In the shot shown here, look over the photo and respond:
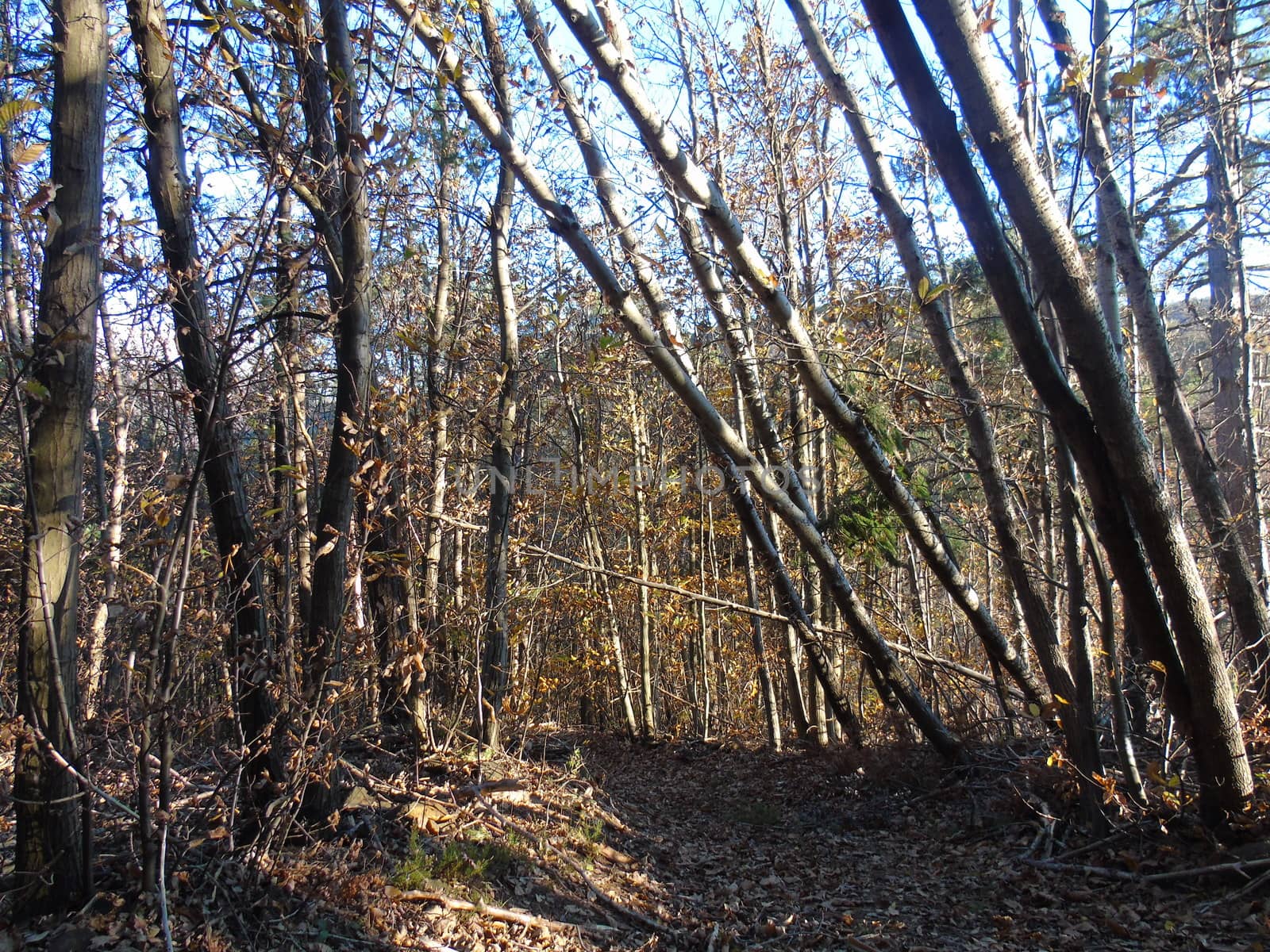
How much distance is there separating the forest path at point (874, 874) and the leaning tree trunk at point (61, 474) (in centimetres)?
300

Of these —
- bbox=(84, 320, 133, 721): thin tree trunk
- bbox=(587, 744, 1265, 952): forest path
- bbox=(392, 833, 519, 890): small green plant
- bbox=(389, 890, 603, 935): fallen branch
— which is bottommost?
bbox=(587, 744, 1265, 952): forest path

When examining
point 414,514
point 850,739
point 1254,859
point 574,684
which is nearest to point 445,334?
point 414,514

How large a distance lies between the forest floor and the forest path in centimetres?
2

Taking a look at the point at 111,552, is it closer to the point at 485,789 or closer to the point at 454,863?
the point at 454,863

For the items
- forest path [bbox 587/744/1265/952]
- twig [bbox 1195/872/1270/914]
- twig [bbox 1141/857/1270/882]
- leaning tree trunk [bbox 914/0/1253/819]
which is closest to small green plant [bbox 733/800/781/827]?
forest path [bbox 587/744/1265/952]

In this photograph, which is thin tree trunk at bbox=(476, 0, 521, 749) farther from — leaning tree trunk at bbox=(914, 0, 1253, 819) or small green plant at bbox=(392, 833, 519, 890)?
leaning tree trunk at bbox=(914, 0, 1253, 819)

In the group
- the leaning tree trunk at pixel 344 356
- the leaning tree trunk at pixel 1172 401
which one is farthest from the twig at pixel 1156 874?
the leaning tree trunk at pixel 344 356

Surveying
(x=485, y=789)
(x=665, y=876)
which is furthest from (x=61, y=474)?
(x=665, y=876)

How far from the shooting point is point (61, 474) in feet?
10.5

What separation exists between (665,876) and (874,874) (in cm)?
147

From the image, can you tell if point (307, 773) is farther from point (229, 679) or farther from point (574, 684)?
point (574, 684)

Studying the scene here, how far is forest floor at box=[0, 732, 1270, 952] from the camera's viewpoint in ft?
11.9

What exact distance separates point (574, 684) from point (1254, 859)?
1152cm

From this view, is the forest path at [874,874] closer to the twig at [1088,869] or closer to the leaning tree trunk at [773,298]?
the twig at [1088,869]
